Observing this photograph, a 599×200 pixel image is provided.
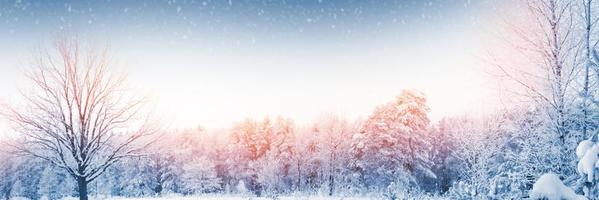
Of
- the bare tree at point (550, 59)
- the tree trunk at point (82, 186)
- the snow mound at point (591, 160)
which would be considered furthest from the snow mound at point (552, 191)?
the tree trunk at point (82, 186)

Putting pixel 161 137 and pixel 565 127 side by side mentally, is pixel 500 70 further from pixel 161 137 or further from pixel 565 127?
pixel 161 137

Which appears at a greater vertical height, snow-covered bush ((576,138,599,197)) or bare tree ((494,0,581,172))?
bare tree ((494,0,581,172))

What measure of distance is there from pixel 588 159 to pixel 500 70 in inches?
298

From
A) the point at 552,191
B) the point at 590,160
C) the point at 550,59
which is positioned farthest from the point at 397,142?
the point at 590,160

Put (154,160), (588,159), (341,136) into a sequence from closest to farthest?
(588,159)
(341,136)
(154,160)

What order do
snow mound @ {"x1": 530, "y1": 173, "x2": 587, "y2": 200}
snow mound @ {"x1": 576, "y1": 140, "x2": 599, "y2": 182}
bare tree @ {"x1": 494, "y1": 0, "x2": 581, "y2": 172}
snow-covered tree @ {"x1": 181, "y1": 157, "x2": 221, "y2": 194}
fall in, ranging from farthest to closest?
1. snow-covered tree @ {"x1": 181, "y1": 157, "x2": 221, "y2": 194}
2. bare tree @ {"x1": 494, "y1": 0, "x2": 581, "y2": 172}
3. snow mound @ {"x1": 530, "y1": 173, "x2": 587, "y2": 200}
4. snow mound @ {"x1": 576, "y1": 140, "x2": 599, "y2": 182}

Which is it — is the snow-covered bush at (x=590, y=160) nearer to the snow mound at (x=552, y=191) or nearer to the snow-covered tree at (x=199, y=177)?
the snow mound at (x=552, y=191)

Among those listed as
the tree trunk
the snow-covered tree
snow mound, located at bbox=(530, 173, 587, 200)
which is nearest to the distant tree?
the snow-covered tree

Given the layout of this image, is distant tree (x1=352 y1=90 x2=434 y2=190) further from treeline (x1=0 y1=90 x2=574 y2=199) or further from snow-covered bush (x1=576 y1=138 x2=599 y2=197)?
snow-covered bush (x1=576 y1=138 x2=599 y2=197)

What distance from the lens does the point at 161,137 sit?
496 inches

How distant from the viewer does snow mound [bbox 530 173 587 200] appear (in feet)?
12.5

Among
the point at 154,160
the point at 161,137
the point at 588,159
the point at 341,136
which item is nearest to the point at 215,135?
the point at 154,160

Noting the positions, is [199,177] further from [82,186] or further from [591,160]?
[591,160]

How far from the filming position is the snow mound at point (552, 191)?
3.80m
